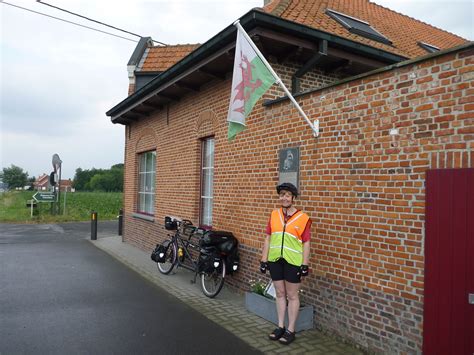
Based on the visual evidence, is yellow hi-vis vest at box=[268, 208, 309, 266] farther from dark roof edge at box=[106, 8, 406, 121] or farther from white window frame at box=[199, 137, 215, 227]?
white window frame at box=[199, 137, 215, 227]

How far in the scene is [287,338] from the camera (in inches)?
175

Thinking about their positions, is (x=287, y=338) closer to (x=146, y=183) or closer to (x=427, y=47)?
(x=146, y=183)

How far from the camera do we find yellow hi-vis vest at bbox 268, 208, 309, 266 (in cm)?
441

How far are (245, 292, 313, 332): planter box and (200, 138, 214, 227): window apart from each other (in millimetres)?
2775

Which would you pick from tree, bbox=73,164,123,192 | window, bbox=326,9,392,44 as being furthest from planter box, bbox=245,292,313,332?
tree, bbox=73,164,123,192

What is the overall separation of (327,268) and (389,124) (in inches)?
73.1

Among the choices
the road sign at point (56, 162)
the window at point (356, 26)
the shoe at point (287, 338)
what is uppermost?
the window at point (356, 26)

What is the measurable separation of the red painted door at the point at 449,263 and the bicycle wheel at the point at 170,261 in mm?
5346

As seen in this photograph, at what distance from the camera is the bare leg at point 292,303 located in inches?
176

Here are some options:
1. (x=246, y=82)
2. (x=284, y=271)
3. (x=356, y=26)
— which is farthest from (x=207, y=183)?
(x=356, y=26)

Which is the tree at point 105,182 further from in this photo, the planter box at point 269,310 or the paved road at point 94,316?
the planter box at point 269,310

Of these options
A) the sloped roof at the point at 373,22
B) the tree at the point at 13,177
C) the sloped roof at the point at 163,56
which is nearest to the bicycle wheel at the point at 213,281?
the sloped roof at the point at 373,22

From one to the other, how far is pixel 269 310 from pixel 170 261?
11.6ft

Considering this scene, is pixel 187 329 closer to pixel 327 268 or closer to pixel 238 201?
pixel 327 268
